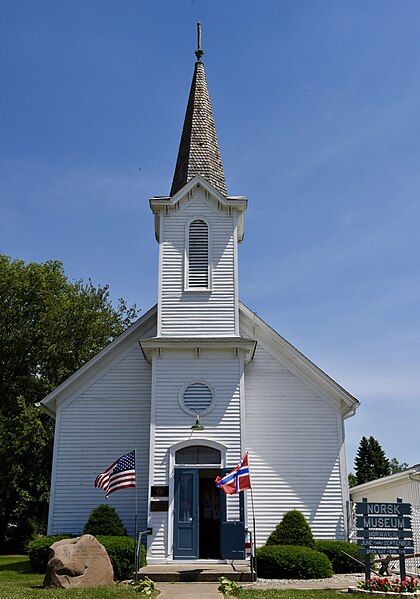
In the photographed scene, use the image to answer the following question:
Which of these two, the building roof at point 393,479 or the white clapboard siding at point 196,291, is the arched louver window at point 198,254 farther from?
the building roof at point 393,479

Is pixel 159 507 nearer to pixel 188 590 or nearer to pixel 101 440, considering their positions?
pixel 101 440

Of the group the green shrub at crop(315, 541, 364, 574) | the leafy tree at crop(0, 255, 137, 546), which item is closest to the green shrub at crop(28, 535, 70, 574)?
the green shrub at crop(315, 541, 364, 574)

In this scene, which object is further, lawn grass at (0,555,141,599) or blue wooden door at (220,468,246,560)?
blue wooden door at (220,468,246,560)

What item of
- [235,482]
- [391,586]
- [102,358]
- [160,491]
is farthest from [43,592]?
[102,358]

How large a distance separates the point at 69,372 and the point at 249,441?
17.3m

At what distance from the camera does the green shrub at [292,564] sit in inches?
617

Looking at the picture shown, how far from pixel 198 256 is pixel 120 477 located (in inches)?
287

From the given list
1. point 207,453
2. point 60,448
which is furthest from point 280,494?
point 60,448

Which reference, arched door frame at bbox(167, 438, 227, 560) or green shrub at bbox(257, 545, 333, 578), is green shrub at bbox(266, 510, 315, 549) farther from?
arched door frame at bbox(167, 438, 227, 560)

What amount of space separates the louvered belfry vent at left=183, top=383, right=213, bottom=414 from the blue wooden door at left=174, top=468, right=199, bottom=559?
67.8 inches

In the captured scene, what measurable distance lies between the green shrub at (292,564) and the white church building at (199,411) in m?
1.40

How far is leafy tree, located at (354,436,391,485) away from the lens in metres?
54.4

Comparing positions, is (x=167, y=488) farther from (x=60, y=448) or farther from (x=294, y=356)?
(x=294, y=356)

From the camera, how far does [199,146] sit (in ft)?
75.2
